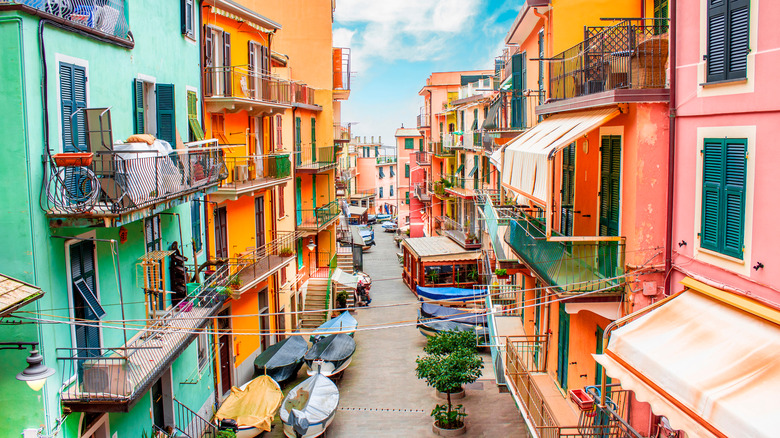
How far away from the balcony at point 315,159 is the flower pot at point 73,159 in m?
21.2

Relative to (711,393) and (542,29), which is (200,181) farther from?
(711,393)

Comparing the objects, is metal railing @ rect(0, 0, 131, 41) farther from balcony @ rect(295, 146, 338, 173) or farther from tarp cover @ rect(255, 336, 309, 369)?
balcony @ rect(295, 146, 338, 173)

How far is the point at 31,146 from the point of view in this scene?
30.8 feet

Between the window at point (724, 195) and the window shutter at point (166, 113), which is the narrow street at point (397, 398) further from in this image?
the window at point (724, 195)

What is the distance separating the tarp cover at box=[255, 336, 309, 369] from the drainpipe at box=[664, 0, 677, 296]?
15521 millimetres

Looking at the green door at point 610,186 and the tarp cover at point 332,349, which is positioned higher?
the green door at point 610,186

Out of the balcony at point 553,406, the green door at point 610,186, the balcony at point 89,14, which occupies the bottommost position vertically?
the balcony at point 553,406

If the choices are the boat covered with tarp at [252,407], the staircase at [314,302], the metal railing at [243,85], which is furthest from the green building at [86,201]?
the staircase at [314,302]

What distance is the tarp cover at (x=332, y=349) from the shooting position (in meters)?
23.3

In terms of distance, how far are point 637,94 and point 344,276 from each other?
27.2 metres

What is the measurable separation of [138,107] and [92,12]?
9.26 ft

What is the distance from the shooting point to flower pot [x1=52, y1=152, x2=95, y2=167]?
31.6ft

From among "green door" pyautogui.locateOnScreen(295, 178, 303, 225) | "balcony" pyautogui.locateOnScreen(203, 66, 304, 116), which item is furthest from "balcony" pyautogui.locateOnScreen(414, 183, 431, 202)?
"balcony" pyautogui.locateOnScreen(203, 66, 304, 116)

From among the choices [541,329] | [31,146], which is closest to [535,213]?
[541,329]
